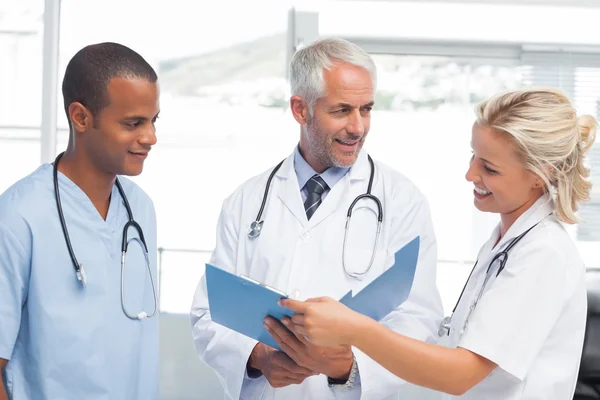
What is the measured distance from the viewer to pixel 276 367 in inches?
62.4

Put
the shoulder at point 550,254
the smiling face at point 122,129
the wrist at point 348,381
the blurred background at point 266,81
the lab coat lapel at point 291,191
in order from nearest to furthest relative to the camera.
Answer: the shoulder at point 550,254 → the smiling face at point 122,129 → the wrist at point 348,381 → the lab coat lapel at point 291,191 → the blurred background at point 266,81

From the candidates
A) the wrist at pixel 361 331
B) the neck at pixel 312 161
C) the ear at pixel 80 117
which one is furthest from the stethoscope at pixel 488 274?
the ear at pixel 80 117

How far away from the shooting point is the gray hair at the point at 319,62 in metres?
1.81

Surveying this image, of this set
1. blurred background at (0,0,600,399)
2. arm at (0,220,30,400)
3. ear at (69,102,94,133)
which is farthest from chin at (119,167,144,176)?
blurred background at (0,0,600,399)

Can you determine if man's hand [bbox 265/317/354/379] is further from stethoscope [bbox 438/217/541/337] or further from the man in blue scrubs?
the man in blue scrubs

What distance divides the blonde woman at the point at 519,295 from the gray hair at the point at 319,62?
0.44 meters

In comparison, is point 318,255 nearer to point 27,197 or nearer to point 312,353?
point 312,353

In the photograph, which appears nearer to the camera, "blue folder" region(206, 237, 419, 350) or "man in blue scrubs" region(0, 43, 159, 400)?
"blue folder" region(206, 237, 419, 350)

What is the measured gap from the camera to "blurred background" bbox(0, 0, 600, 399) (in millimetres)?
3754

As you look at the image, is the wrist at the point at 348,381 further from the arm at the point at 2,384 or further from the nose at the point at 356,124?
the arm at the point at 2,384

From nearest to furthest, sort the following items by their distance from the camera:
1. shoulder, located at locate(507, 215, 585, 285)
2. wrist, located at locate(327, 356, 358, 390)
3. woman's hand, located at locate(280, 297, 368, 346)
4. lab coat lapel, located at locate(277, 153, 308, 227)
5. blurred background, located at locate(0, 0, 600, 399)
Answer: woman's hand, located at locate(280, 297, 368, 346) < shoulder, located at locate(507, 215, 585, 285) < wrist, located at locate(327, 356, 358, 390) < lab coat lapel, located at locate(277, 153, 308, 227) < blurred background, located at locate(0, 0, 600, 399)

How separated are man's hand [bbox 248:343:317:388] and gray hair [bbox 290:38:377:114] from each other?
1.99 ft

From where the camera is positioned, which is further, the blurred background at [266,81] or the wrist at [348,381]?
the blurred background at [266,81]

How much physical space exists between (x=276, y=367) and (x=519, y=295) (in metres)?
0.54
